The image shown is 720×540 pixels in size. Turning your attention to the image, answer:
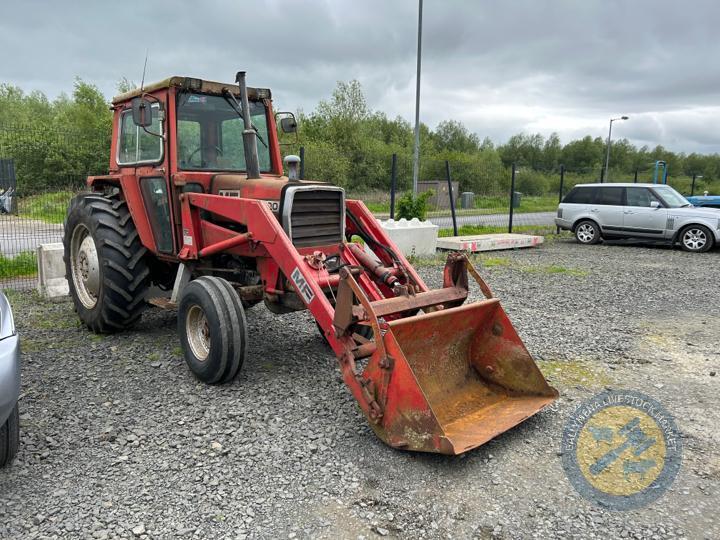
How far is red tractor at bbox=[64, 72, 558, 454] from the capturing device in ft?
13.0

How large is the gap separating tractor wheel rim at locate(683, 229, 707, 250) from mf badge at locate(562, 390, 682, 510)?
1088cm

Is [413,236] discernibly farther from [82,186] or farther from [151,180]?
[151,180]

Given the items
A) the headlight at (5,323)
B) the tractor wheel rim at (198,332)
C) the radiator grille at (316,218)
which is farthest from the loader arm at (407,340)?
the headlight at (5,323)

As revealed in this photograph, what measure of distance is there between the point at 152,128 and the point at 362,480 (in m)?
4.00

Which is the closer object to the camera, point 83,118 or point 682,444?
point 682,444

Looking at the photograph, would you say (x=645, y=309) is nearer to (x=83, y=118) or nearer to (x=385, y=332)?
(x=385, y=332)

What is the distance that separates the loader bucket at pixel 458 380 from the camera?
359 cm

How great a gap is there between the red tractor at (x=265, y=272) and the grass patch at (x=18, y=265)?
3.27 m

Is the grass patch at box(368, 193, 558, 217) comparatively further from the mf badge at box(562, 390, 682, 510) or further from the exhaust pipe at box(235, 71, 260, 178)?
the mf badge at box(562, 390, 682, 510)

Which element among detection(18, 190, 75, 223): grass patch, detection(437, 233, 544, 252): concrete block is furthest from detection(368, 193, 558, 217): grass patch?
detection(18, 190, 75, 223): grass patch

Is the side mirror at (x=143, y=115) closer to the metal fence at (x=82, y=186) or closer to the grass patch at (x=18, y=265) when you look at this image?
the metal fence at (x=82, y=186)

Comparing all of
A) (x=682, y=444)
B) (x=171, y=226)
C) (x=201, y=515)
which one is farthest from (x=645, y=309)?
(x=201, y=515)

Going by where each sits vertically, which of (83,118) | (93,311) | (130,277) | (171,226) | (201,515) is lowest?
(201,515)

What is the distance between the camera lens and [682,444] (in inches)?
156
